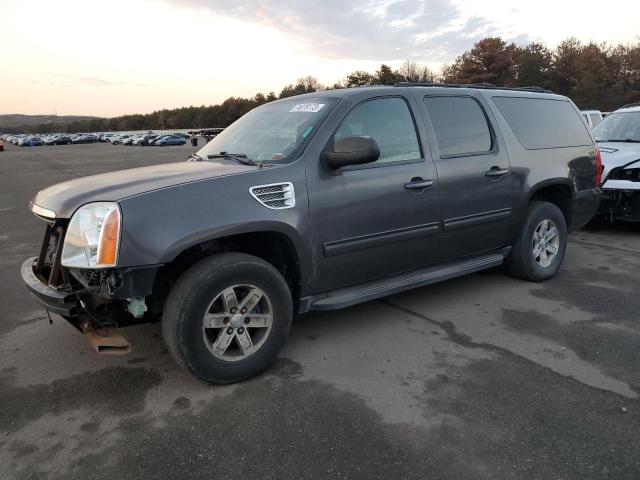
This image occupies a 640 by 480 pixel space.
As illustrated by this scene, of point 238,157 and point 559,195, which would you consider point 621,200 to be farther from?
point 238,157

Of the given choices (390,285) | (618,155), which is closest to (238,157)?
(390,285)

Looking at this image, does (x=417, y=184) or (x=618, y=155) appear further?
(x=618, y=155)

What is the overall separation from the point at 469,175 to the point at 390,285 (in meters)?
1.22

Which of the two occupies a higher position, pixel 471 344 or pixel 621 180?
pixel 621 180

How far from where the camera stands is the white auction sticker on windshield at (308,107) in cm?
373

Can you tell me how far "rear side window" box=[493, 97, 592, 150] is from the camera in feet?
15.7

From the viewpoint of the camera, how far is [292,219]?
128 inches

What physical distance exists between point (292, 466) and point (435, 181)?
2.47 m

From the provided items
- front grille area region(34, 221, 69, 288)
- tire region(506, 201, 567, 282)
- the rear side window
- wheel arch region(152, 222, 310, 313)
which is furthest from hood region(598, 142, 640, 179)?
front grille area region(34, 221, 69, 288)

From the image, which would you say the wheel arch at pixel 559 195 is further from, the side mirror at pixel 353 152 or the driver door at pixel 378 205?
the side mirror at pixel 353 152

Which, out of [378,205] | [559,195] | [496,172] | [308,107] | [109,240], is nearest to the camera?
[109,240]

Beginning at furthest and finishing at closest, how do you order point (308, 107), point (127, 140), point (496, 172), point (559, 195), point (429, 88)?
1. point (127, 140)
2. point (559, 195)
3. point (496, 172)
4. point (429, 88)
5. point (308, 107)

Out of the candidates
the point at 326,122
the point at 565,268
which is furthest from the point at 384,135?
the point at 565,268

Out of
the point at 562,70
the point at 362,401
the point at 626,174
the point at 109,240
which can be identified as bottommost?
the point at 362,401
